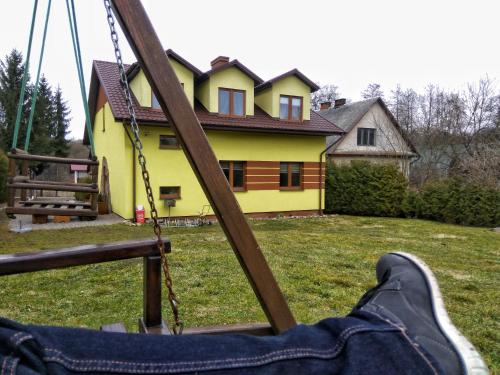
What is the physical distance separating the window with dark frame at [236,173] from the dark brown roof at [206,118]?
4.31 feet

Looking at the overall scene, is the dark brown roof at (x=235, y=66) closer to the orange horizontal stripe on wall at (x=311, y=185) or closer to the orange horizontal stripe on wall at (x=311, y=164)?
the orange horizontal stripe on wall at (x=311, y=164)

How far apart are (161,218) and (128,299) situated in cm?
781

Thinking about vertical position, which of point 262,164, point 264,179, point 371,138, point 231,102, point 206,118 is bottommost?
point 264,179

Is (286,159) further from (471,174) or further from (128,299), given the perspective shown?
(128,299)

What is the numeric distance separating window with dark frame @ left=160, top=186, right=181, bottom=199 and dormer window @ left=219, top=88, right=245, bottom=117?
3081 millimetres

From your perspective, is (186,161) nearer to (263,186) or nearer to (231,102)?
(231,102)

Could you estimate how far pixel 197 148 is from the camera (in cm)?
135

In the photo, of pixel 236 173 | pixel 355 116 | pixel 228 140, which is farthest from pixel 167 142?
pixel 355 116

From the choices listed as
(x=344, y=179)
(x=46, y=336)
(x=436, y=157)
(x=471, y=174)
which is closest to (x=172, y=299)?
(x=46, y=336)

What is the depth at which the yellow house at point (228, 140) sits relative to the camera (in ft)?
37.8

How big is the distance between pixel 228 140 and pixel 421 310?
11.8 metres

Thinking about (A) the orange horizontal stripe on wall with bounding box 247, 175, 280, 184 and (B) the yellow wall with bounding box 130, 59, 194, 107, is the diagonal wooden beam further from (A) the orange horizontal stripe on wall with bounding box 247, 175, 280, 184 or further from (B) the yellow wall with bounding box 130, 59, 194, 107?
(A) the orange horizontal stripe on wall with bounding box 247, 175, 280, 184

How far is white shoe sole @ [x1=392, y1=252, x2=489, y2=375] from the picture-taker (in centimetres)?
85

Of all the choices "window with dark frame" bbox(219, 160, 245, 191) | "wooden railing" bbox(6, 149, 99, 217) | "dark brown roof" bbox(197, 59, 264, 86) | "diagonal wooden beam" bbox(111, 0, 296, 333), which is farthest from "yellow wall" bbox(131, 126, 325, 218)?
"diagonal wooden beam" bbox(111, 0, 296, 333)
